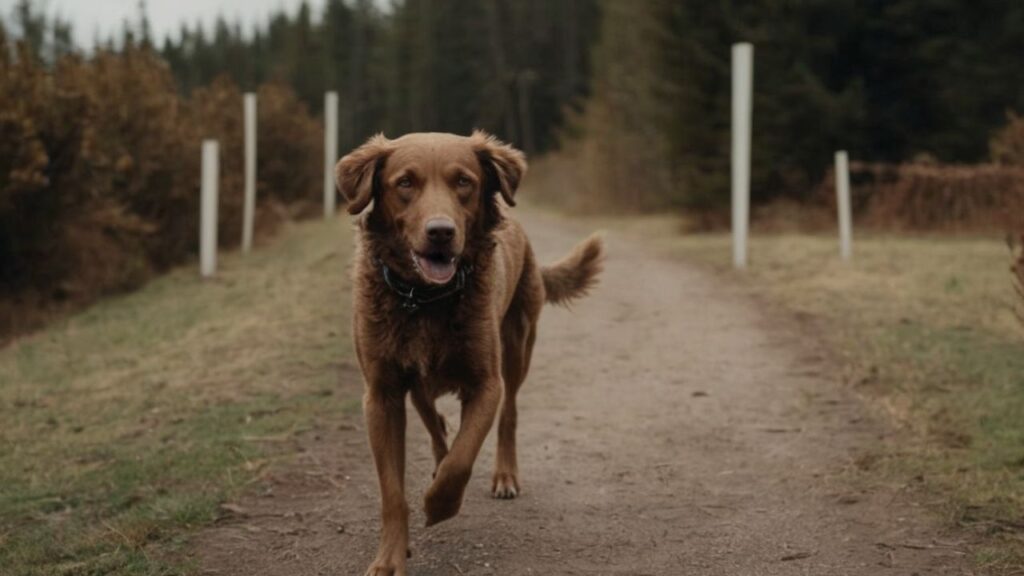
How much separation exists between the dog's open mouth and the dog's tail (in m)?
2.51

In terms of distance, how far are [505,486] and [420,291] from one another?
1.27m

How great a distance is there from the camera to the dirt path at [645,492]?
4.34m

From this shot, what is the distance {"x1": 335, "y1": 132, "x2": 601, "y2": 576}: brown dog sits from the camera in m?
4.18

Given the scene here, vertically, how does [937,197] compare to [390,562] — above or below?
above

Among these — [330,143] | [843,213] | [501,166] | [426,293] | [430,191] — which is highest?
[330,143]

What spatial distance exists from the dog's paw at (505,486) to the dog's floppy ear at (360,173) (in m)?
1.53

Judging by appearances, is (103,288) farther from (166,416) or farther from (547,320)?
(166,416)

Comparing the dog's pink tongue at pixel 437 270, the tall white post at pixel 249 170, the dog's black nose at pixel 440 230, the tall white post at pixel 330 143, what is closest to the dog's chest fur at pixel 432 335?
the dog's pink tongue at pixel 437 270

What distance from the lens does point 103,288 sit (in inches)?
547

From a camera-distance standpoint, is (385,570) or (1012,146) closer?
(385,570)

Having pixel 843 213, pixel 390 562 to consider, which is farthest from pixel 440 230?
pixel 843 213

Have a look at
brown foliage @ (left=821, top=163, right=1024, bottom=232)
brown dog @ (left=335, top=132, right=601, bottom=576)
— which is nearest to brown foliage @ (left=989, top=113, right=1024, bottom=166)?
brown foliage @ (left=821, top=163, right=1024, bottom=232)

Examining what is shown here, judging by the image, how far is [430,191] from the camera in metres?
4.36

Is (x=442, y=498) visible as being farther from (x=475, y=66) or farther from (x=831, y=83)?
(x=475, y=66)
